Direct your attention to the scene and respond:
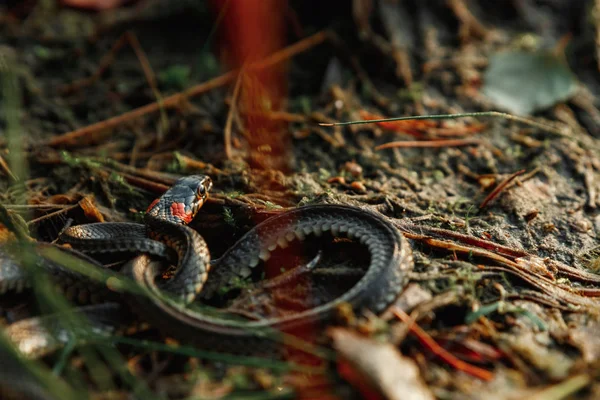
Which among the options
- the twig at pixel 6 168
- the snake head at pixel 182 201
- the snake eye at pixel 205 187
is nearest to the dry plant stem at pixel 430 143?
the snake eye at pixel 205 187

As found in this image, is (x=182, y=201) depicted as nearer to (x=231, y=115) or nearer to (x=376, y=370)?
(x=231, y=115)

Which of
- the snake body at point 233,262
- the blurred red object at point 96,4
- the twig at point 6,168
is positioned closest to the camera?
the snake body at point 233,262

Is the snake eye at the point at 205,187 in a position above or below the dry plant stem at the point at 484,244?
above

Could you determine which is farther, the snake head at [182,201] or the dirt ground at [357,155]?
the snake head at [182,201]

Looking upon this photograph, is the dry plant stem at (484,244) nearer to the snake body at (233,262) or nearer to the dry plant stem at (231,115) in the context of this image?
the snake body at (233,262)

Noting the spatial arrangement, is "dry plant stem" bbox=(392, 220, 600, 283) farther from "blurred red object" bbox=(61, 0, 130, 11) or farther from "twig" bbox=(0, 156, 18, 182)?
"blurred red object" bbox=(61, 0, 130, 11)

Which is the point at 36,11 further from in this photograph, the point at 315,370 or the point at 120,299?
the point at 315,370

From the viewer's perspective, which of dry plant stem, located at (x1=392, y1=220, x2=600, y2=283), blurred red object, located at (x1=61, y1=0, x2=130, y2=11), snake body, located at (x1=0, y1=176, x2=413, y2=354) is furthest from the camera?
blurred red object, located at (x1=61, y1=0, x2=130, y2=11)

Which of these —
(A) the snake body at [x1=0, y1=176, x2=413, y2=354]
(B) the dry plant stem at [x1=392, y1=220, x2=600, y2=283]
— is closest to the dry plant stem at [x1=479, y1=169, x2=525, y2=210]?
(B) the dry plant stem at [x1=392, y1=220, x2=600, y2=283]
